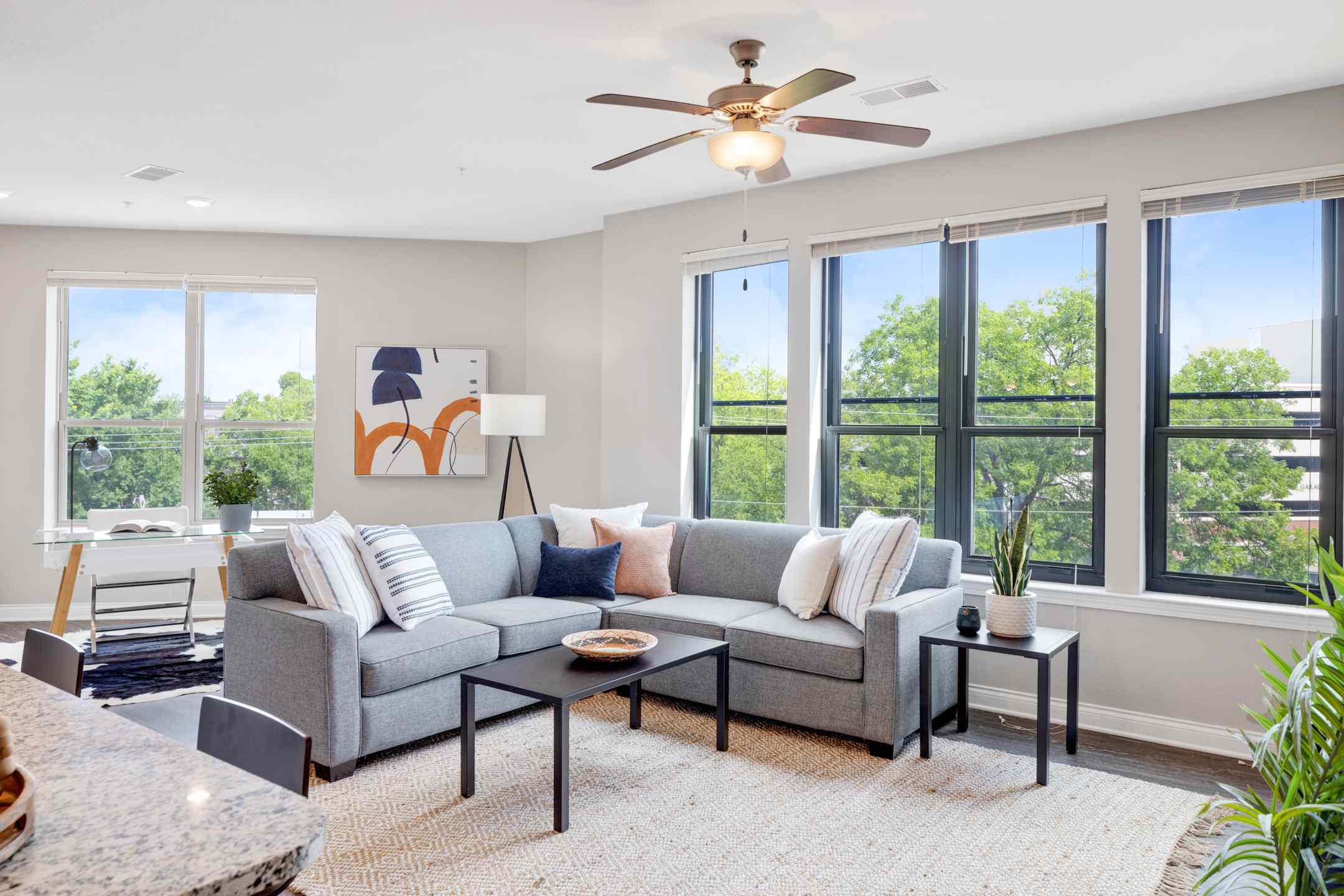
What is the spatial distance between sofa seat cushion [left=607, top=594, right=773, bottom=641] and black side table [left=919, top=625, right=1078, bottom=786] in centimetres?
83

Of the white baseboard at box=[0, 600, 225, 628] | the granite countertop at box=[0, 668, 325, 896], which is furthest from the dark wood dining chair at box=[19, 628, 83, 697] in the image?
the white baseboard at box=[0, 600, 225, 628]

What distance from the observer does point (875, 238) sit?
4418 mm

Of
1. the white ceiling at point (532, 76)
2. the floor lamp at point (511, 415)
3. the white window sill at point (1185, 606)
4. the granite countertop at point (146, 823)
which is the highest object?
the white ceiling at point (532, 76)

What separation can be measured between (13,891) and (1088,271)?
422cm

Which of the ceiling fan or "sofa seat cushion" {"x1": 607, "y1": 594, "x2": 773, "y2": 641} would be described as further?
"sofa seat cushion" {"x1": 607, "y1": 594, "x2": 773, "y2": 641}

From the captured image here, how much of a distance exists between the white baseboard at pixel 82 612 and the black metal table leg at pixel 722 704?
3.94 metres

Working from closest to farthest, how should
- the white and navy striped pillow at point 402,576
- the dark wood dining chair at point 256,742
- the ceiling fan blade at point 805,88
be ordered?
the dark wood dining chair at point 256,742 < the ceiling fan blade at point 805,88 < the white and navy striped pillow at point 402,576

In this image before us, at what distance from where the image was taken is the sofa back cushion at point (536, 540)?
441cm

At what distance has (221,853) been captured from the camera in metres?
0.75

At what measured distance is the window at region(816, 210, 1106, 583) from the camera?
394 cm

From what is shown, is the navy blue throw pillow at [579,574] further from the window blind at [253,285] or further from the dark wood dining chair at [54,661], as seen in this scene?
the window blind at [253,285]

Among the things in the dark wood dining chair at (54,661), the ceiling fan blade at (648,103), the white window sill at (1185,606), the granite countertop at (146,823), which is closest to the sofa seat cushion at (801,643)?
the white window sill at (1185,606)

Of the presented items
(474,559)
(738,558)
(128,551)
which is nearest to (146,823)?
(474,559)

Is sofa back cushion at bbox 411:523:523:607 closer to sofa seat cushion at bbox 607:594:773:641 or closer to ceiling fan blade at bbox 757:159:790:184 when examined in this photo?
sofa seat cushion at bbox 607:594:773:641
